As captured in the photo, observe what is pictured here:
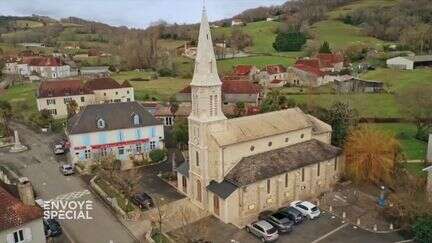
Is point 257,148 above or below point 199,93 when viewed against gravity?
below

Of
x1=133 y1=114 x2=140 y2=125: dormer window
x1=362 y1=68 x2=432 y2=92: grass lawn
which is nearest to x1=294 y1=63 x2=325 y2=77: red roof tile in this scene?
x1=362 y1=68 x2=432 y2=92: grass lawn

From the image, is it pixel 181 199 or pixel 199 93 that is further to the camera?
pixel 181 199

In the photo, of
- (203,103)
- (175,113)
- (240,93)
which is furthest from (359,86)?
(203,103)

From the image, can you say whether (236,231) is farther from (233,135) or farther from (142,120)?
(142,120)

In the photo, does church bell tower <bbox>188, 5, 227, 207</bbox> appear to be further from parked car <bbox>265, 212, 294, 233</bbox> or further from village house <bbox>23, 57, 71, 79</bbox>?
village house <bbox>23, 57, 71, 79</bbox>

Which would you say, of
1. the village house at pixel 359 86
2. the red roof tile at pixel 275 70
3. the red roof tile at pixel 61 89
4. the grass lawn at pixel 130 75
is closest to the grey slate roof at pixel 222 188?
the red roof tile at pixel 61 89

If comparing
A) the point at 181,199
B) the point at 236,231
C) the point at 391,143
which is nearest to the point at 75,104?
the point at 181,199

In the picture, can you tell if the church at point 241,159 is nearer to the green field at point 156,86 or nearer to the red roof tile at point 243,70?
the green field at point 156,86
